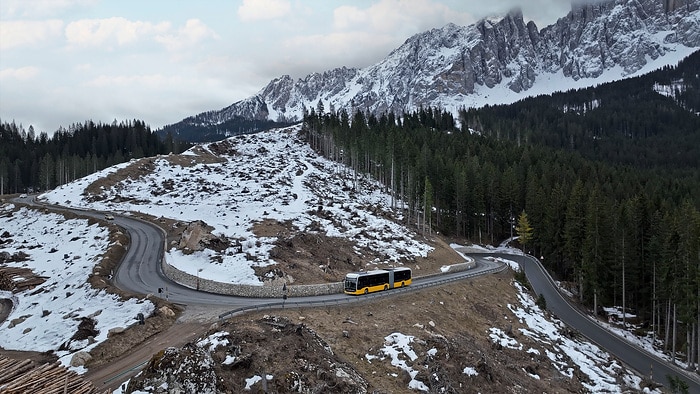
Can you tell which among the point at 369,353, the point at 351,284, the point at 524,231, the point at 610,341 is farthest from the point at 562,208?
the point at 369,353

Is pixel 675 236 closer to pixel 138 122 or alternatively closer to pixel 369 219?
pixel 369 219

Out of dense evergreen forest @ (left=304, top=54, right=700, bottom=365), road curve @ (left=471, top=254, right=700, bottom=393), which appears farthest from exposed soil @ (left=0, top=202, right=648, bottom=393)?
dense evergreen forest @ (left=304, top=54, right=700, bottom=365)

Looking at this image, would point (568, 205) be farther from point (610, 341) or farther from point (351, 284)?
point (351, 284)

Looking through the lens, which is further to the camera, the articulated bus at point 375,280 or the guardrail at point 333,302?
the articulated bus at point 375,280

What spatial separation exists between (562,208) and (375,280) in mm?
45416

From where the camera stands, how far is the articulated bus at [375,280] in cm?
3647

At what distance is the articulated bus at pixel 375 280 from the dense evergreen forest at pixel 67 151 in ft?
379

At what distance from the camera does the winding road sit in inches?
1281

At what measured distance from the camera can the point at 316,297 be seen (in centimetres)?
3500

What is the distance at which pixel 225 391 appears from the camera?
16.5 metres

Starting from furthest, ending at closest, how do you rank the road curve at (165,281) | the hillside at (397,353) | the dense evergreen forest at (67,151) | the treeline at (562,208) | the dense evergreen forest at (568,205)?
the dense evergreen forest at (67,151) < the treeline at (562,208) < the dense evergreen forest at (568,205) < the road curve at (165,281) < the hillside at (397,353)

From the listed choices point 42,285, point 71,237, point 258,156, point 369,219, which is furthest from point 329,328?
point 258,156

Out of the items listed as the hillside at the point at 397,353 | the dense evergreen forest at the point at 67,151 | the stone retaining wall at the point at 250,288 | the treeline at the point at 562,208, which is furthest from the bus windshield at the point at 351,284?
the dense evergreen forest at the point at 67,151

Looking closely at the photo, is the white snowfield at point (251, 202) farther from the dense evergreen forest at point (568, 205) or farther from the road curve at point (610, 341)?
the road curve at point (610, 341)
